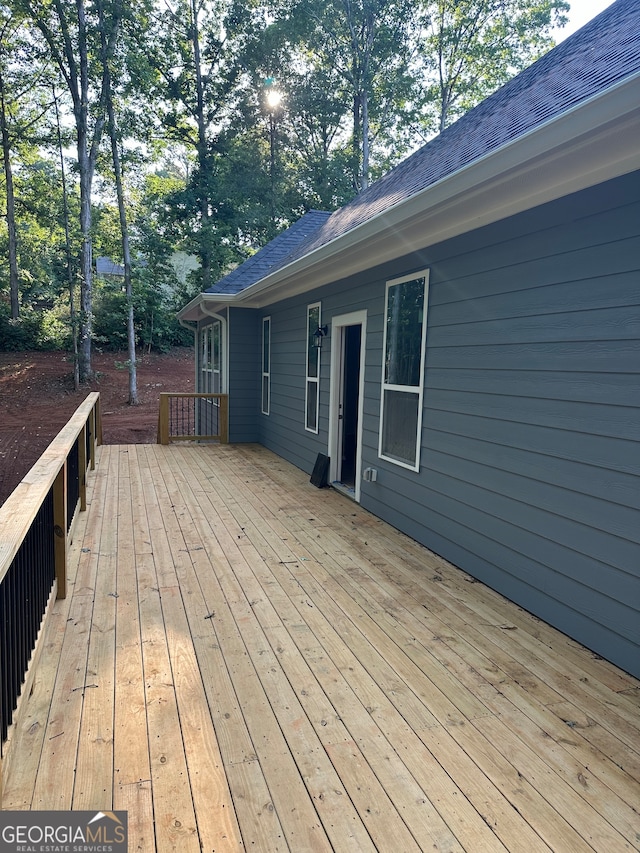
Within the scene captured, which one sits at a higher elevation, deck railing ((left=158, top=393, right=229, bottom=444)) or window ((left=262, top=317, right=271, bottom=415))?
window ((left=262, top=317, right=271, bottom=415))

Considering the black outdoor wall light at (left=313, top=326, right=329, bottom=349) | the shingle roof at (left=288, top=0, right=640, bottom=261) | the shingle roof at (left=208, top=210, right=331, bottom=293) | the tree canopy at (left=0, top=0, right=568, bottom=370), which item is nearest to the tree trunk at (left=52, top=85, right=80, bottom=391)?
the tree canopy at (left=0, top=0, right=568, bottom=370)

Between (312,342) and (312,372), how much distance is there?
355mm

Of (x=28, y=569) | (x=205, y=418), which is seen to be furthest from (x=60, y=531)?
(x=205, y=418)

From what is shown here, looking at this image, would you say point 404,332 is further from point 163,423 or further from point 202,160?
point 202,160

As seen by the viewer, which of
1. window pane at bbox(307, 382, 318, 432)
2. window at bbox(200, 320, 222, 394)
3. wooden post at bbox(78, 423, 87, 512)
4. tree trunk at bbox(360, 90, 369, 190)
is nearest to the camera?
wooden post at bbox(78, 423, 87, 512)

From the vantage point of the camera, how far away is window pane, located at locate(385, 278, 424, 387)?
390 centimetres

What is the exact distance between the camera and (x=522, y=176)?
238 centimetres

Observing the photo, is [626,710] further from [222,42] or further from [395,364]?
[222,42]

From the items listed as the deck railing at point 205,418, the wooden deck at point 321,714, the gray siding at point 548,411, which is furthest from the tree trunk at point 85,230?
the gray siding at point 548,411

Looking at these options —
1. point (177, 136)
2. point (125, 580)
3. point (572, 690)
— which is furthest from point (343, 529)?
point (177, 136)

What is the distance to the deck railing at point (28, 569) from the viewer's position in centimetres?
164

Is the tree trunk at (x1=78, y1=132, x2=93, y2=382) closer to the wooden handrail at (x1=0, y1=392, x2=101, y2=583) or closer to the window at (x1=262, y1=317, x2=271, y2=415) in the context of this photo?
the window at (x1=262, y1=317, x2=271, y2=415)

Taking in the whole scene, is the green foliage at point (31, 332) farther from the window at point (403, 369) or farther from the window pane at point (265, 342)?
the window at point (403, 369)

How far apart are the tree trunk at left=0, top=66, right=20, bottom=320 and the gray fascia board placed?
1705cm
